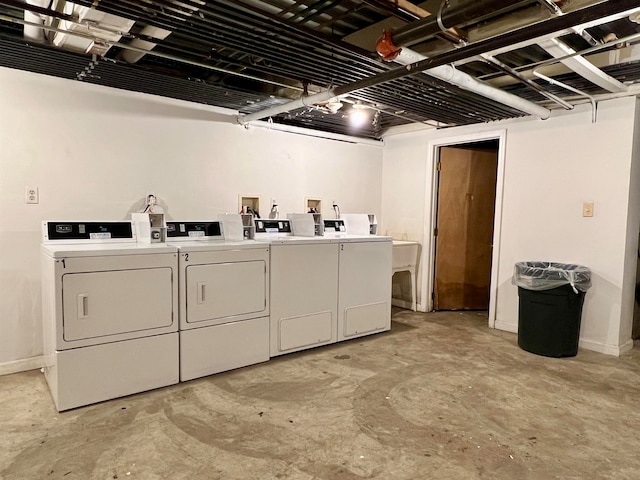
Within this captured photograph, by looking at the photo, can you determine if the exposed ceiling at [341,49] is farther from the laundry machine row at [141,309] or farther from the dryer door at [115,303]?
the dryer door at [115,303]

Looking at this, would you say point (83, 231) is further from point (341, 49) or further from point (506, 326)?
point (506, 326)

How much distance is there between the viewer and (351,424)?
2449 millimetres

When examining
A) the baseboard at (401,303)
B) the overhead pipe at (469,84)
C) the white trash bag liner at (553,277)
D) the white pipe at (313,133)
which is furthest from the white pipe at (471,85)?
the baseboard at (401,303)

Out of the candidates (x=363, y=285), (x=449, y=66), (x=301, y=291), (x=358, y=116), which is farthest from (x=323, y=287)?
(x=449, y=66)

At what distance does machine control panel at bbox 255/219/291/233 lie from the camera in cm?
390

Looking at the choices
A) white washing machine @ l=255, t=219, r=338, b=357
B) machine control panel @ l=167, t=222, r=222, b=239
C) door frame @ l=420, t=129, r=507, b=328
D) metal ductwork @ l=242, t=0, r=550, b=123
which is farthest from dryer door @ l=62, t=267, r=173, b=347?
door frame @ l=420, t=129, r=507, b=328

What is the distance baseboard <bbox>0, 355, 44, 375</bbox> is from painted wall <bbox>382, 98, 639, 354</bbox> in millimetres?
4328

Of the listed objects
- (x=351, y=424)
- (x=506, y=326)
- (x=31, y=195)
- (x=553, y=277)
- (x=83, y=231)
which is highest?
(x=31, y=195)

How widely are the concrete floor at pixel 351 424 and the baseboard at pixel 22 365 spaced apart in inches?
2.7

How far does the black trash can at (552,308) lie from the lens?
11.5 feet

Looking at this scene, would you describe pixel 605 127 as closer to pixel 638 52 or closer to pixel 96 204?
pixel 638 52

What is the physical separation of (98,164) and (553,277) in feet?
13.2

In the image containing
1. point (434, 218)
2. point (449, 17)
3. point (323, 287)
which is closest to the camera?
point (449, 17)

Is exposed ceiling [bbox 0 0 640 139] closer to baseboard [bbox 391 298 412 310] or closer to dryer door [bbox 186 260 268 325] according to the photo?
dryer door [bbox 186 260 268 325]
